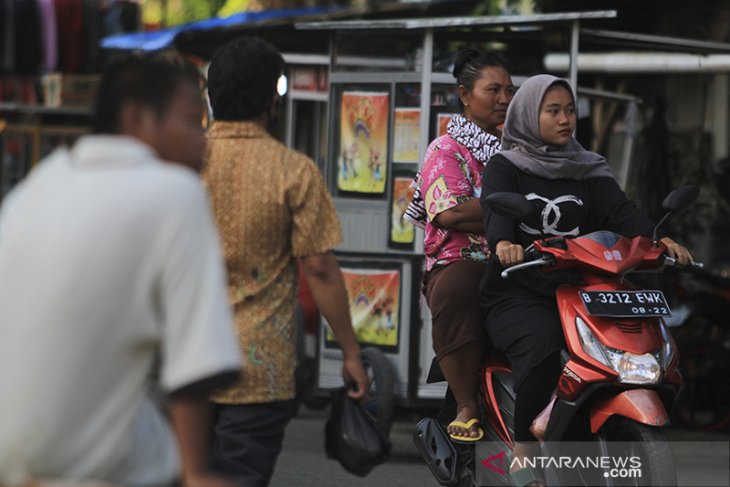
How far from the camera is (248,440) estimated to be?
13.9 ft

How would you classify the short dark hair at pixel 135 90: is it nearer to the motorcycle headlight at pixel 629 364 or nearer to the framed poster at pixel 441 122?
the motorcycle headlight at pixel 629 364

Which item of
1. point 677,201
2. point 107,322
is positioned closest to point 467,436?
point 677,201

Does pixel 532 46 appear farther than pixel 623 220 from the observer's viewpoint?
Yes

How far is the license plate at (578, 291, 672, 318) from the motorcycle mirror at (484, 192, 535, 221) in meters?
0.36

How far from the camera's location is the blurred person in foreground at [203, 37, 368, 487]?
4258 mm

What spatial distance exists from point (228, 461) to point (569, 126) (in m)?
1.98

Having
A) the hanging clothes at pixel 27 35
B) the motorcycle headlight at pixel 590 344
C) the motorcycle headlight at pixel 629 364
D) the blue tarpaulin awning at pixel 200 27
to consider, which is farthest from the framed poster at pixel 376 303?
the hanging clothes at pixel 27 35

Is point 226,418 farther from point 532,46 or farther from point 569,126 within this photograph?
point 532,46

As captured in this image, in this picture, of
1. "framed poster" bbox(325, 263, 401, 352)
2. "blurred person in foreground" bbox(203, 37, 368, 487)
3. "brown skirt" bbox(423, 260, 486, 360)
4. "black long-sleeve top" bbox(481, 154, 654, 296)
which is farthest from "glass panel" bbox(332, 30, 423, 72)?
"blurred person in foreground" bbox(203, 37, 368, 487)

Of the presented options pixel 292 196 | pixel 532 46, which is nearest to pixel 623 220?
pixel 292 196

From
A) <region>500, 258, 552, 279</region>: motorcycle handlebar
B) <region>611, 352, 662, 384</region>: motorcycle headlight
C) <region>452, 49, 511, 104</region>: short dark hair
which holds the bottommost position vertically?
<region>611, 352, 662, 384</region>: motorcycle headlight

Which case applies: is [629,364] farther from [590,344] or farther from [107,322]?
[107,322]

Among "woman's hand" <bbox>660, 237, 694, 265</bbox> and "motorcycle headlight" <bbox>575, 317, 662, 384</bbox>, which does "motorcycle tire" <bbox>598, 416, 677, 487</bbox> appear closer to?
"motorcycle headlight" <bbox>575, 317, 662, 384</bbox>

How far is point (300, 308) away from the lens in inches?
381
